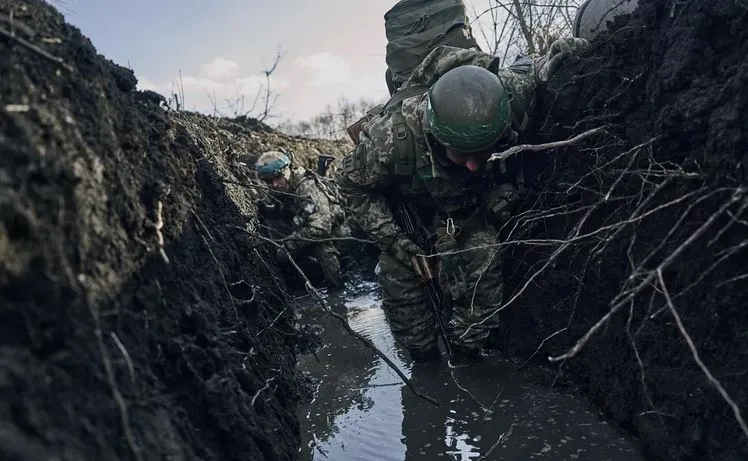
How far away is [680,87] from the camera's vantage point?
2.52 metres

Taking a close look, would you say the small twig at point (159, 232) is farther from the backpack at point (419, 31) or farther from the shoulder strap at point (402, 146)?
the backpack at point (419, 31)

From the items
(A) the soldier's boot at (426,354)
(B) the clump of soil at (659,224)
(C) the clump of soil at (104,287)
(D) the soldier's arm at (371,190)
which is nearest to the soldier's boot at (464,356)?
(A) the soldier's boot at (426,354)

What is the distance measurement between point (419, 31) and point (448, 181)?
1.70 metres

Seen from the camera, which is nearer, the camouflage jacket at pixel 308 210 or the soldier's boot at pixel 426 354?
the soldier's boot at pixel 426 354

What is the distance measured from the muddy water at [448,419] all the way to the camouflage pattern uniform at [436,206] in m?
0.32

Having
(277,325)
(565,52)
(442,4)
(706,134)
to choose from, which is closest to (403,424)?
(277,325)

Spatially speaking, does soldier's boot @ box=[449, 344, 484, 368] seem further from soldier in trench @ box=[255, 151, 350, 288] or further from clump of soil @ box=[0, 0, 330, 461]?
soldier in trench @ box=[255, 151, 350, 288]

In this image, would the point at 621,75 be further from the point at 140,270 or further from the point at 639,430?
the point at 140,270

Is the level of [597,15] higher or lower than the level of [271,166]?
higher

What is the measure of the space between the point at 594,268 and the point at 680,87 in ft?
3.09

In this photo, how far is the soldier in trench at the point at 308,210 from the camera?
23.7 feet

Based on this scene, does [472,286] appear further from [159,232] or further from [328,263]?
[328,263]

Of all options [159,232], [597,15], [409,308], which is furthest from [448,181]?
[159,232]

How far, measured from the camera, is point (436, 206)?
4.29m
